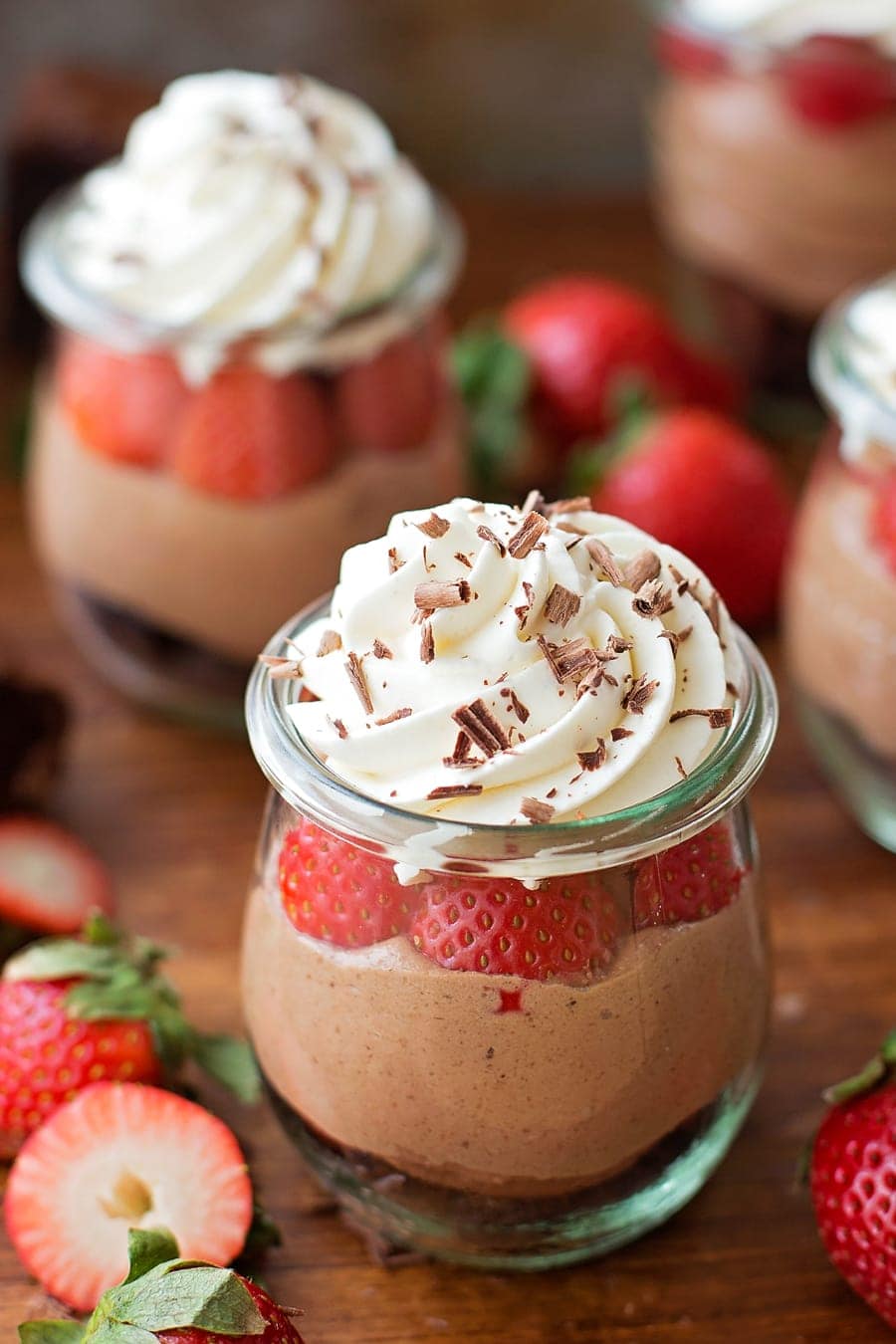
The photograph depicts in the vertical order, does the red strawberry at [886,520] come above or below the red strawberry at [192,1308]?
above

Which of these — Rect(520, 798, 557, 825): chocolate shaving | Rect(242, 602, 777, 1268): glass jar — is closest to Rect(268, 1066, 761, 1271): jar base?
Rect(242, 602, 777, 1268): glass jar

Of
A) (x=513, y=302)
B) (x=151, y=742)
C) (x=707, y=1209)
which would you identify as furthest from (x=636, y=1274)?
(x=513, y=302)

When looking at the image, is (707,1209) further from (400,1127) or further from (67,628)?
(67,628)

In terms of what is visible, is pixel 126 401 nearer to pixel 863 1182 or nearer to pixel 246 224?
pixel 246 224

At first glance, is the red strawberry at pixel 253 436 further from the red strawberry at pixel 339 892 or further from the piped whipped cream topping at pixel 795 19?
the piped whipped cream topping at pixel 795 19

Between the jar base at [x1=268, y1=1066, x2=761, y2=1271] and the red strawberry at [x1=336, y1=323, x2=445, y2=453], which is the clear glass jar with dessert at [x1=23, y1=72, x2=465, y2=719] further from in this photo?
the jar base at [x1=268, y1=1066, x2=761, y2=1271]

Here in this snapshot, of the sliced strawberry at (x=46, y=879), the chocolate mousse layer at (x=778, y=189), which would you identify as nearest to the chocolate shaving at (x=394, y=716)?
the sliced strawberry at (x=46, y=879)

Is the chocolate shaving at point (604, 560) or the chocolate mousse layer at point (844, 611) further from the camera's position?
the chocolate mousse layer at point (844, 611)
